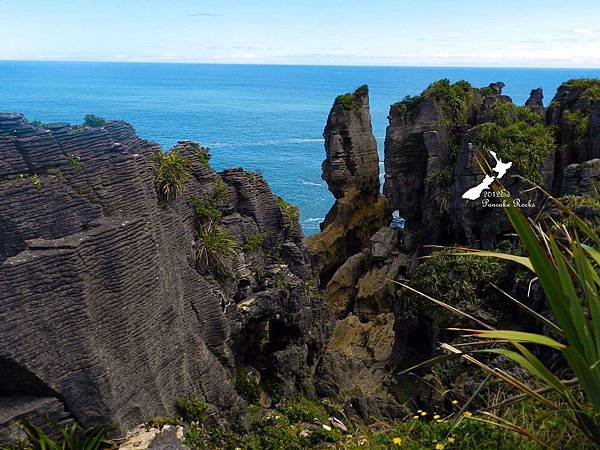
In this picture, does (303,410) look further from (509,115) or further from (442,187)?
(509,115)

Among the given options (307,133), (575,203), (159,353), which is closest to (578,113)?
(575,203)

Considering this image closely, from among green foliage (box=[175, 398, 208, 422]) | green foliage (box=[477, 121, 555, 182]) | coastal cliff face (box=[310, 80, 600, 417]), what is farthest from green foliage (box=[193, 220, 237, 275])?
green foliage (box=[477, 121, 555, 182])

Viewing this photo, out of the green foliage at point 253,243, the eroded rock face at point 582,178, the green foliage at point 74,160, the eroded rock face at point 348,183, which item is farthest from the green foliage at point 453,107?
the green foliage at point 74,160

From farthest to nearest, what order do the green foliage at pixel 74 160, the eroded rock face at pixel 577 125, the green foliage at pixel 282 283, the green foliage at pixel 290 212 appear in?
the eroded rock face at pixel 577 125 < the green foliage at pixel 290 212 < the green foliage at pixel 282 283 < the green foliage at pixel 74 160

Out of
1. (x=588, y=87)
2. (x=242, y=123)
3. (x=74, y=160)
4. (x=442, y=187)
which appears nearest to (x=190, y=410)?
(x=74, y=160)

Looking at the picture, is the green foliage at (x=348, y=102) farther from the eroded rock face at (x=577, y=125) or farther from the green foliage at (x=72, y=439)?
the green foliage at (x=72, y=439)

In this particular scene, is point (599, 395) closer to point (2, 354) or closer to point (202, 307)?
point (2, 354)

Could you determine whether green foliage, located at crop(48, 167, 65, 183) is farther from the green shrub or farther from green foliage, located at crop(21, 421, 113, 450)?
the green shrub
